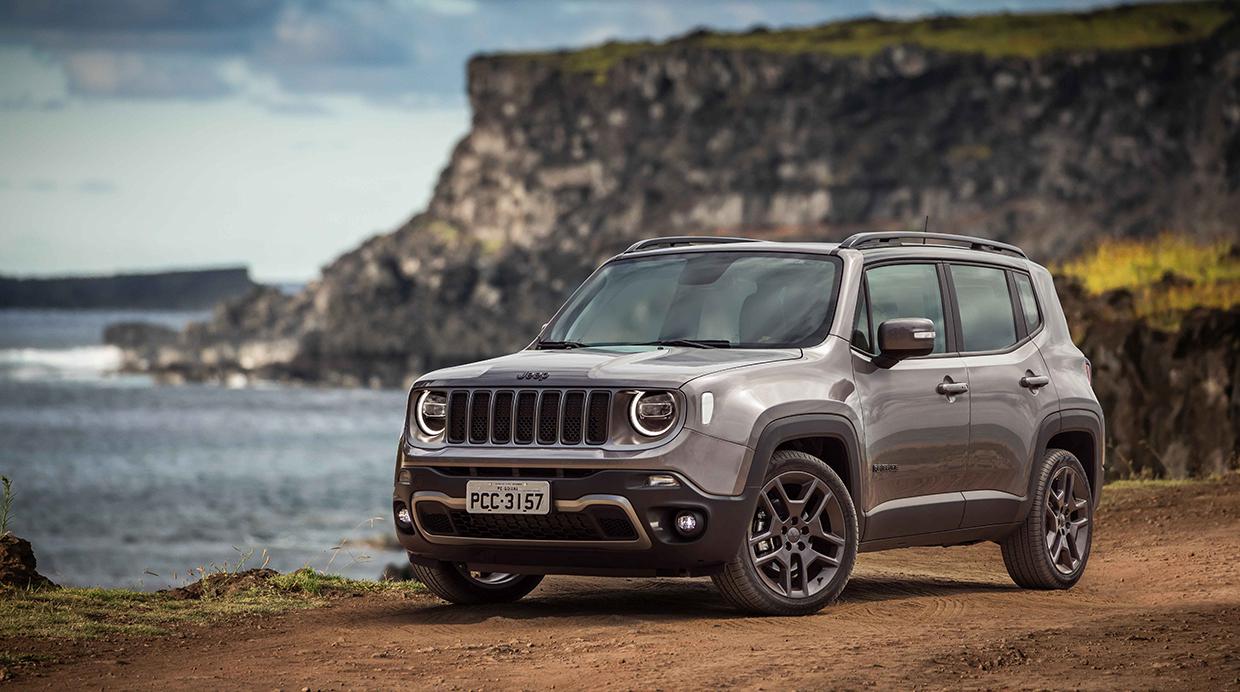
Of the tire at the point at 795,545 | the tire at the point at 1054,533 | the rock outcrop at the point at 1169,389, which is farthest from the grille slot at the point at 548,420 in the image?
the rock outcrop at the point at 1169,389

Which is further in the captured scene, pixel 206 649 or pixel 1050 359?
pixel 1050 359

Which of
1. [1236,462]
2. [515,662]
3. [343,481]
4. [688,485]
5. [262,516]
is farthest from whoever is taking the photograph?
[343,481]

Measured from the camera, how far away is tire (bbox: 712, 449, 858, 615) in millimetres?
8969

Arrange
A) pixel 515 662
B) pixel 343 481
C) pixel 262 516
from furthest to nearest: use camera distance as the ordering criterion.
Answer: pixel 343 481 < pixel 262 516 < pixel 515 662

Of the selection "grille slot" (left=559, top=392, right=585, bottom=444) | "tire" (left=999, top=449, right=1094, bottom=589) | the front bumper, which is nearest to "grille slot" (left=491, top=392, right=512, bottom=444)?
the front bumper

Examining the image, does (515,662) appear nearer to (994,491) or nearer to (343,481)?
(994,491)

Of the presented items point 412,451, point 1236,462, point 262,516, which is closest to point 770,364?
point 412,451

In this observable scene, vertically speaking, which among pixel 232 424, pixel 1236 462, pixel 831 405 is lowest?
pixel 232 424

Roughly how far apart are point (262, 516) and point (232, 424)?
64.1 meters

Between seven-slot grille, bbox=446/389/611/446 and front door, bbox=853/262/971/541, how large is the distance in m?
1.54

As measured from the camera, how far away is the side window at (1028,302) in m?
11.2

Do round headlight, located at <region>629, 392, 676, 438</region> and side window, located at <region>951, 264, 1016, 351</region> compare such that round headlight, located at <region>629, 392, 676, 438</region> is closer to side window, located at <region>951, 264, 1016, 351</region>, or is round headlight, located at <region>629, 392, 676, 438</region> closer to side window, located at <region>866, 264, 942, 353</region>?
side window, located at <region>866, 264, 942, 353</region>

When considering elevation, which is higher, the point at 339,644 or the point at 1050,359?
the point at 1050,359

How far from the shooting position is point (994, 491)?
1048cm
